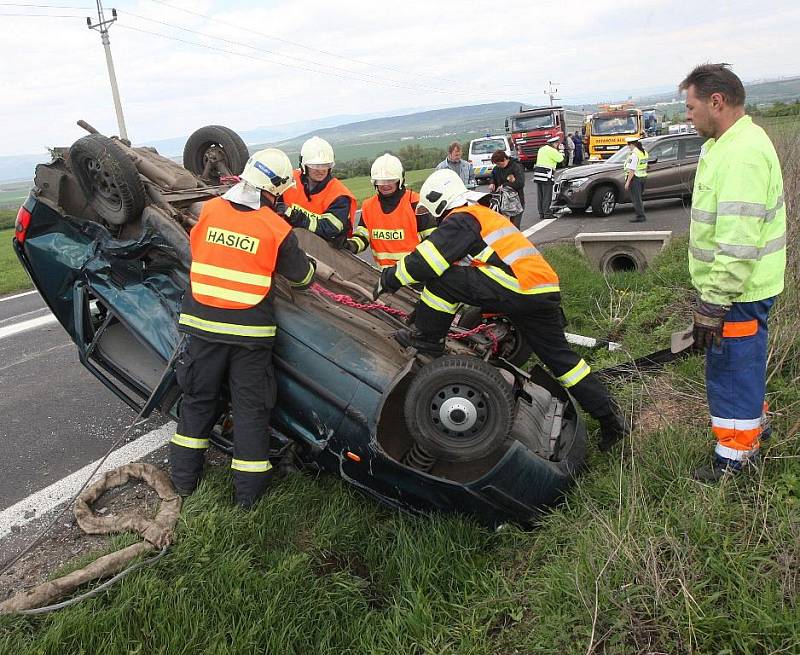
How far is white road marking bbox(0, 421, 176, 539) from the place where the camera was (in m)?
3.21

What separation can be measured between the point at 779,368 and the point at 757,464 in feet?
3.06

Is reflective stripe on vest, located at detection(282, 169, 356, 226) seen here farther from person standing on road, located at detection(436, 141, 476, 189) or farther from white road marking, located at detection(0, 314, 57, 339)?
person standing on road, located at detection(436, 141, 476, 189)

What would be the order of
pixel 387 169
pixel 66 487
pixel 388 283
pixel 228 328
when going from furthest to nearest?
pixel 387 169
pixel 66 487
pixel 388 283
pixel 228 328

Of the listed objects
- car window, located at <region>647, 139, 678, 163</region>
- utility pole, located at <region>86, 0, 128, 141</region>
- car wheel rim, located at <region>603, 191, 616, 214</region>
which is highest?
utility pole, located at <region>86, 0, 128, 141</region>

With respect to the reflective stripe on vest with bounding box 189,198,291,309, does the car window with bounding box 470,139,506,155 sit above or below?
below

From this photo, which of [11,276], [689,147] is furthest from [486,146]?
[11,276]

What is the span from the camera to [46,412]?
4.50 meters

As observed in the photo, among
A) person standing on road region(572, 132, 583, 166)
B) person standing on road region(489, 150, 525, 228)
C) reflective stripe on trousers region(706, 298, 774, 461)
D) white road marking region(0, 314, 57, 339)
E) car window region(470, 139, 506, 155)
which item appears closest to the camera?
reflective stripe on trousers region(706, 298, 774, 461)

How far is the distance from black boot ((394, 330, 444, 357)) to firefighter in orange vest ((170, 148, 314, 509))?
0.54 metres

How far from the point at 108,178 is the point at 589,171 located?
11.3 meters

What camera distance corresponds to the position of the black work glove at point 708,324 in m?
2.57

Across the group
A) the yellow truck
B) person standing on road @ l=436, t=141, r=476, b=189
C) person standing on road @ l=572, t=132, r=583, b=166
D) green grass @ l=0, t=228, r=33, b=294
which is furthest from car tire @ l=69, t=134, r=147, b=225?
person standing on road @ l=572, t=132, r=583, b=166

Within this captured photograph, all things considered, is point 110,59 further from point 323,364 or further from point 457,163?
point 323,364

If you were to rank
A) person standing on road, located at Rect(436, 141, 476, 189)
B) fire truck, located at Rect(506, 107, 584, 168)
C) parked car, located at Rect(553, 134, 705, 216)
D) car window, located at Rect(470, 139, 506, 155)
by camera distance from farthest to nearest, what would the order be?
fire truck, located at Rect(506, 107, 584, 168), car window, located at Rect(470, 139, 506, 155), parked car, located at Rect(553, 134, 705, 216), person standing on road, located at Rect(436, 141, 476, 189)
